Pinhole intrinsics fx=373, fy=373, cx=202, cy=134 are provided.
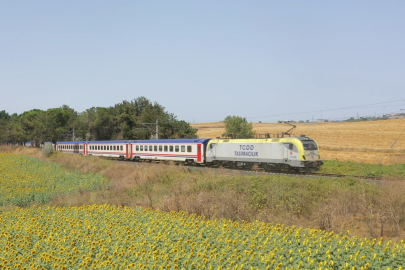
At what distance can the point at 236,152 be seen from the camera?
3069 centimetres

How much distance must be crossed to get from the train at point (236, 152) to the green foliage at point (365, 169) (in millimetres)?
2935

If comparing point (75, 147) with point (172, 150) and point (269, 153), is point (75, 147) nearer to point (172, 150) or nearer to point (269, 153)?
point (172, 150)

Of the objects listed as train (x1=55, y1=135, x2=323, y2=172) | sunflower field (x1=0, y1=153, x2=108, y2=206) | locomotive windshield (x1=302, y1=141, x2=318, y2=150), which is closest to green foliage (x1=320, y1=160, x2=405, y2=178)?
train (x1=55, y1=135, x2=323, y2=172)

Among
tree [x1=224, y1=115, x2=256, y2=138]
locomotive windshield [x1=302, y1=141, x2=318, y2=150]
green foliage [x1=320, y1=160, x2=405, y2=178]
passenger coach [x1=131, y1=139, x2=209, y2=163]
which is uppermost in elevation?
tree [x1=224, y1=115, x2=256, y2=138]

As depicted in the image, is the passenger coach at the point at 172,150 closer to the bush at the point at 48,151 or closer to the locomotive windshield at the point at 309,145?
the locomotive windshield at the point at 309,145

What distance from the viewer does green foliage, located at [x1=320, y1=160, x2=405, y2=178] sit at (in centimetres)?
2474

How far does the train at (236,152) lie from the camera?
85.3ft

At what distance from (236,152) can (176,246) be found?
2219cm

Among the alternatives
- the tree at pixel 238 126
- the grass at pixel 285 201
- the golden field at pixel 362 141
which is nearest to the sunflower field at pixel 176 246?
the grass at pixel 285 201

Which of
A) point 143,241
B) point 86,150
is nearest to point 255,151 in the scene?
point 143,241

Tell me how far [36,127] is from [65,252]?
7126 centimetres

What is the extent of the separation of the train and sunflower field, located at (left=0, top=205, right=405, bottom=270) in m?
15.4

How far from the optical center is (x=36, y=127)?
74.1 metres

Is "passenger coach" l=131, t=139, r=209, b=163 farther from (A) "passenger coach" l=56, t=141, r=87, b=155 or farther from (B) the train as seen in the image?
(A) "passenger coach" l=56, t=141, r=87, b=155
